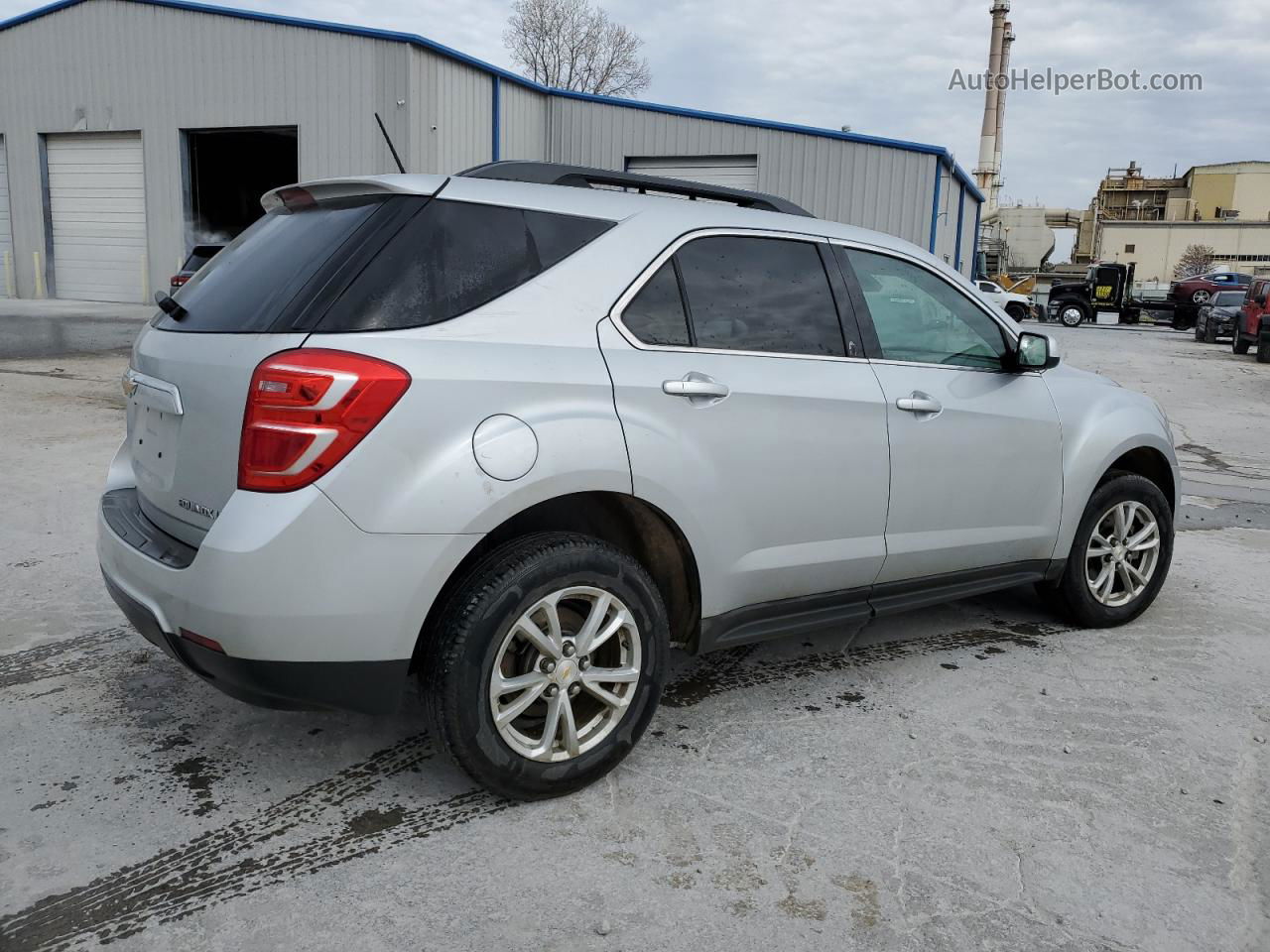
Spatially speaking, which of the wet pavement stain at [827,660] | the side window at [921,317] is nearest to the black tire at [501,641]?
the wet pavement stain at [827,660]

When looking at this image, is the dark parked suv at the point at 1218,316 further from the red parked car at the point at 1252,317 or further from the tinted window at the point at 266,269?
the tinted window at the point at 266,269

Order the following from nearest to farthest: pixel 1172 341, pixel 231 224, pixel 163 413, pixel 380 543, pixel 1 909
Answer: pixel 1 909, pixel 380 543, pixel 163 413, pixel 231 224, pixel 1172 341

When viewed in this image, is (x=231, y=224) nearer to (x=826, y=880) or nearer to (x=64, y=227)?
(x=64, y=227)

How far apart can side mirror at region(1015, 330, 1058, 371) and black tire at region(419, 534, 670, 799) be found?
6.37 feet

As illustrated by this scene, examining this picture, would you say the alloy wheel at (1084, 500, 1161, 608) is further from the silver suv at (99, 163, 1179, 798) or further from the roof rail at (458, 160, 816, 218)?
the roof rail at (458, 160, 816, 218)

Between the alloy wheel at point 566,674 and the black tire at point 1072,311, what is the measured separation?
38187 mm

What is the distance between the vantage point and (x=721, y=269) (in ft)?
10.9

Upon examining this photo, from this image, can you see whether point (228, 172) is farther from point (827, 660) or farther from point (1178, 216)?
point (1178, 216)

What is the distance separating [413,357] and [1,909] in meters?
1.55


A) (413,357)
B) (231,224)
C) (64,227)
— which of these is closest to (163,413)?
(413,357)

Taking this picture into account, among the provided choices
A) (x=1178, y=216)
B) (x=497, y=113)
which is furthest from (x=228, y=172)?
(x=1178, y=216)

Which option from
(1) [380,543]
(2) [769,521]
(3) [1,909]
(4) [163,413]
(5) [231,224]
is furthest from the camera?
(5) [231,224]

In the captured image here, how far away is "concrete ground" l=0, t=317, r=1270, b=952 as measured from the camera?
7.80 ft

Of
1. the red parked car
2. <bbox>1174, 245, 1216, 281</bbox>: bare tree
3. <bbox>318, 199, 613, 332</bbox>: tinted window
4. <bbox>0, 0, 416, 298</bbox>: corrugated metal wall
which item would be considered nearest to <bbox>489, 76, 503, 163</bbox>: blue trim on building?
<bbox>0, 0, 416, 298</bbox>: corrugated metal wall
